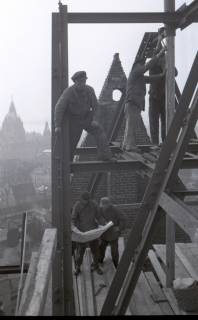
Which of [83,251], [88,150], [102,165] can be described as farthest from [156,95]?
[83,251]

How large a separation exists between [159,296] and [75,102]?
3.20 m

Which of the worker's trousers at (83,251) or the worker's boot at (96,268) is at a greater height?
the worker's trousers at (83,251)

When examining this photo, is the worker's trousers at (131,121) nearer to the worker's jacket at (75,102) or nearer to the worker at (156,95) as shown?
the worker at (156,95)

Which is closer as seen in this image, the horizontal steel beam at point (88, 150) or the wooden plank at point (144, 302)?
the wooden plank at point (144, 302)

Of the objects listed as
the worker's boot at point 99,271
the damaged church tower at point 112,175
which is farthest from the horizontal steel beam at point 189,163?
the damaged church tower at point 112,175

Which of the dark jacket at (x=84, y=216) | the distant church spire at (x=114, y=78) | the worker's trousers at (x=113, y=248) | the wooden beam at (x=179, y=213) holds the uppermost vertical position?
the distant church spire at (x=114, y=78)

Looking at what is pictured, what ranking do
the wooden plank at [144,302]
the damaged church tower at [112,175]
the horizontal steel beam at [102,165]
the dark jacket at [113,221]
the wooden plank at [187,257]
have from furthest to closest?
the damaged church tower at [112,175], the wooden plank at [187,257], the dark jacket at [113,221], the wooden plank at [144,302], the horizontal steel beam at [102,165]

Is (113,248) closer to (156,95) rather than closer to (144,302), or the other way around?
(144,302)

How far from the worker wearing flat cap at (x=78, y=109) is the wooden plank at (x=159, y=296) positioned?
2.23 meters

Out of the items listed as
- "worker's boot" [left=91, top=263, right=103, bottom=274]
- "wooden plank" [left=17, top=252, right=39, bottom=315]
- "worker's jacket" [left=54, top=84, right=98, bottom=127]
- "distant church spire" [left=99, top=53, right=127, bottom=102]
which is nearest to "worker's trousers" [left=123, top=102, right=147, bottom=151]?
"worker's jacket" [left=54, top=84, right=98, bottom=127]

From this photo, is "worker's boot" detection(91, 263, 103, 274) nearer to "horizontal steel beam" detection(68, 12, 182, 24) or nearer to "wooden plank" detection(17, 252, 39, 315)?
"wooden plank" detection(17, 252, 39, 315)

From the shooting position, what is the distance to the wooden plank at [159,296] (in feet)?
18.7

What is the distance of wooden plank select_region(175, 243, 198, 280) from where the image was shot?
712 centimetres

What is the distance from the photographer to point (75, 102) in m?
5.35
